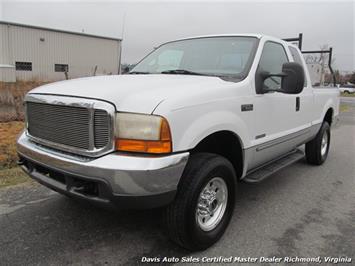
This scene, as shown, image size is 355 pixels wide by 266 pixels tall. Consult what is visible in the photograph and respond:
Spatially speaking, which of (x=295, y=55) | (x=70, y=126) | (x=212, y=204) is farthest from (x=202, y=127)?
(x=295, y=55)

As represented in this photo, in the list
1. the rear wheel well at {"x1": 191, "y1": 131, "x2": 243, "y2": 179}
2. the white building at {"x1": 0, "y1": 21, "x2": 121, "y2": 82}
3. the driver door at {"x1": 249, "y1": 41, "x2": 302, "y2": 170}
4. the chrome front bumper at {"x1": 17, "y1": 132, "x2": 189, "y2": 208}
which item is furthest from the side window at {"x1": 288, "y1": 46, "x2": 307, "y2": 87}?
the white building at {"x1": 0, "y1": 21, "x2": 121, "y2": 82}

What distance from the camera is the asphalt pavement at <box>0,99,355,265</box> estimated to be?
2.80 m

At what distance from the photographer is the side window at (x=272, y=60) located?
144 inches

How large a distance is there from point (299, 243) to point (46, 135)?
2.51 meters

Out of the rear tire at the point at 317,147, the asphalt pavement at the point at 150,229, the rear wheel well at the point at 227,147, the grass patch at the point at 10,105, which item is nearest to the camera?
the asphalt pavement at the point at 150,229

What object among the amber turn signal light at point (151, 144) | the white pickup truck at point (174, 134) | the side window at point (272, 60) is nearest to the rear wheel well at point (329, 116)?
the side window at point (272, 60)

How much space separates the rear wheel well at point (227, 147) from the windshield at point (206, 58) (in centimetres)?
66

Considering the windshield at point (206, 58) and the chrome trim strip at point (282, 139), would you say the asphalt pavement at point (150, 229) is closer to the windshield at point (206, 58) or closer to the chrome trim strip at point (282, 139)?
the chrome trim strip at point (282, 139)

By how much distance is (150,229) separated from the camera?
10.6 ft

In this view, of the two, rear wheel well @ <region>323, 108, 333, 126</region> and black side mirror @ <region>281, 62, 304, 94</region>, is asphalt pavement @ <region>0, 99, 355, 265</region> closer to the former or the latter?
black side mirror @ <region>281, 62, 304, 94</region>

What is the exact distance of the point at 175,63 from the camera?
12.8 feet

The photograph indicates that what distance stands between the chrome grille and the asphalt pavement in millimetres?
927

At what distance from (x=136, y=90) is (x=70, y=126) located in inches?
23.5

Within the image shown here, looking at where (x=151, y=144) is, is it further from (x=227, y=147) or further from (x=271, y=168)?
(x=271, y=168)
